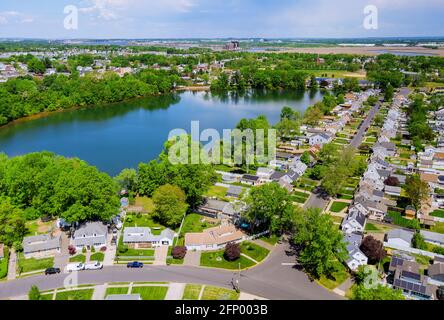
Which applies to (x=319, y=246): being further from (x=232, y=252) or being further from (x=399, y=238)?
(x=399, y=238)

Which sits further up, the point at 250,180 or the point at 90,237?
the point at 250,180

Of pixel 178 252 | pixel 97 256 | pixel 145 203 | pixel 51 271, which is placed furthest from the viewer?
pixel 145 203

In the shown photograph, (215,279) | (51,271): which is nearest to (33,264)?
(51,271)

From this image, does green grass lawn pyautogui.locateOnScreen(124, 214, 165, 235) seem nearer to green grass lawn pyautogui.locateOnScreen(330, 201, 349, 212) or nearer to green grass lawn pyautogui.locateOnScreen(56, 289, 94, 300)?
green grass lawn pyautogui.locateOnScreen(56, 289, 94, 300)

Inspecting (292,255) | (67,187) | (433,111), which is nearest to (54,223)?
(67,187)


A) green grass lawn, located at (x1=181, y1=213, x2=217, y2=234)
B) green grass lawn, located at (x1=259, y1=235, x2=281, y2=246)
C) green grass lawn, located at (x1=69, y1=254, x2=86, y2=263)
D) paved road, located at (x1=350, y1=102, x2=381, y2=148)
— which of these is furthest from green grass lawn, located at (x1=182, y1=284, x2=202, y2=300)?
paved road, located at (x1=350, y1=102, x2=381, y2=148)

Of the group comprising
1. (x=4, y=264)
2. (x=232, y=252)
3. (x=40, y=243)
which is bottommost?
(x=4, y=264)

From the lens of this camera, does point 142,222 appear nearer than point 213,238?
No
